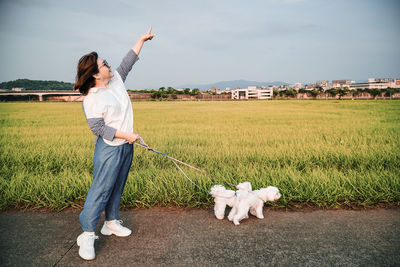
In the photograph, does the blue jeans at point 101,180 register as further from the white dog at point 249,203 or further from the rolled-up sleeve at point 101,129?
the white dog at point 249,203

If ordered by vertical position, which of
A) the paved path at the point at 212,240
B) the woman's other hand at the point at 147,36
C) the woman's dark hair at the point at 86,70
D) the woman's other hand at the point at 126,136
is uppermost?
the woman's other hand at the point at 147,36

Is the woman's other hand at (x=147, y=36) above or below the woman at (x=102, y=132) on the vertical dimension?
above

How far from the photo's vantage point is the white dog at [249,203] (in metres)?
2.58

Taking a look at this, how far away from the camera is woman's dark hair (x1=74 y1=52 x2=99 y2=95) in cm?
206

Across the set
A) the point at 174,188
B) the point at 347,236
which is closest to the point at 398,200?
the point at 347,236

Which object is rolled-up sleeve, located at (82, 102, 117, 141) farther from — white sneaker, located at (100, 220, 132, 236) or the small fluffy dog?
the small fluffy dog

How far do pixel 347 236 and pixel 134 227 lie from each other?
207 centimetres

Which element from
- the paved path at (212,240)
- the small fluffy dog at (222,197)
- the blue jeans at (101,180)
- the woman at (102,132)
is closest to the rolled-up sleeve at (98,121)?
the woman at (102,132)

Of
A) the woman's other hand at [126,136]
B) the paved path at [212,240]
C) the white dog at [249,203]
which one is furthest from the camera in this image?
→ the white dog at [249,203]

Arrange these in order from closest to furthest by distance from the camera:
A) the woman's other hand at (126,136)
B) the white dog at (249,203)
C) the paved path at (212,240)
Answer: the paved path at (212,240)
the woman's other hand at (126,136)
the white dog at (249,203)

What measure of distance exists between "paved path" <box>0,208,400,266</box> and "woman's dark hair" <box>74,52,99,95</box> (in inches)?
57.0

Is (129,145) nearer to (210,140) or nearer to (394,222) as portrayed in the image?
(394,222)

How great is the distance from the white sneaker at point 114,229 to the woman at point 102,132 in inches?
1.0

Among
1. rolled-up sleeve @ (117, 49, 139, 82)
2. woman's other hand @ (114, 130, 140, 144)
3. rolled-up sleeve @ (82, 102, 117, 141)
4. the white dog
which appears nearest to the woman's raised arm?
rolled-up sleeve @ (117, 49, 139, 82)
